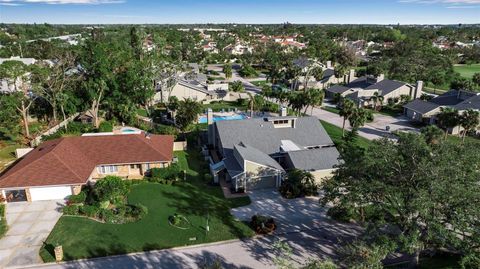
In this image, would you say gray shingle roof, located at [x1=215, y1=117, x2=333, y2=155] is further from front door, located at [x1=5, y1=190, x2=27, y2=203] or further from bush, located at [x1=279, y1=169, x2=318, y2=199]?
front door, located at [x1=5, y1=190, x2=27, y2=203]

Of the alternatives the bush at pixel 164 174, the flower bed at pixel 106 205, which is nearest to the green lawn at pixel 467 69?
the bush at pixel 164 174

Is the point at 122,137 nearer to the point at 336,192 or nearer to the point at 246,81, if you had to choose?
the point at 336,192

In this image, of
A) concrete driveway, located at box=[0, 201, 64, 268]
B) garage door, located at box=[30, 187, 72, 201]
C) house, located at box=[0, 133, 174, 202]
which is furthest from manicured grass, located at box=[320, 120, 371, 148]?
concrete driveway, located at box=[0, 201, 64, 268]

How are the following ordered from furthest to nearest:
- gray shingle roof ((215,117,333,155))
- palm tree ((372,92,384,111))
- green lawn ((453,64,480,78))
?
green lawn ((453,64,480,78)) → palm tree ((372,92,384,111)) → gray shingle roof ((215,117,333,155))

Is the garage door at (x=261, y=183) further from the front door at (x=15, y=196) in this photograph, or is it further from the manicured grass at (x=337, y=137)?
the front door at (x=15, y=196)

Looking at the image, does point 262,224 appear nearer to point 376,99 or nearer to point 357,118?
point 357,118
